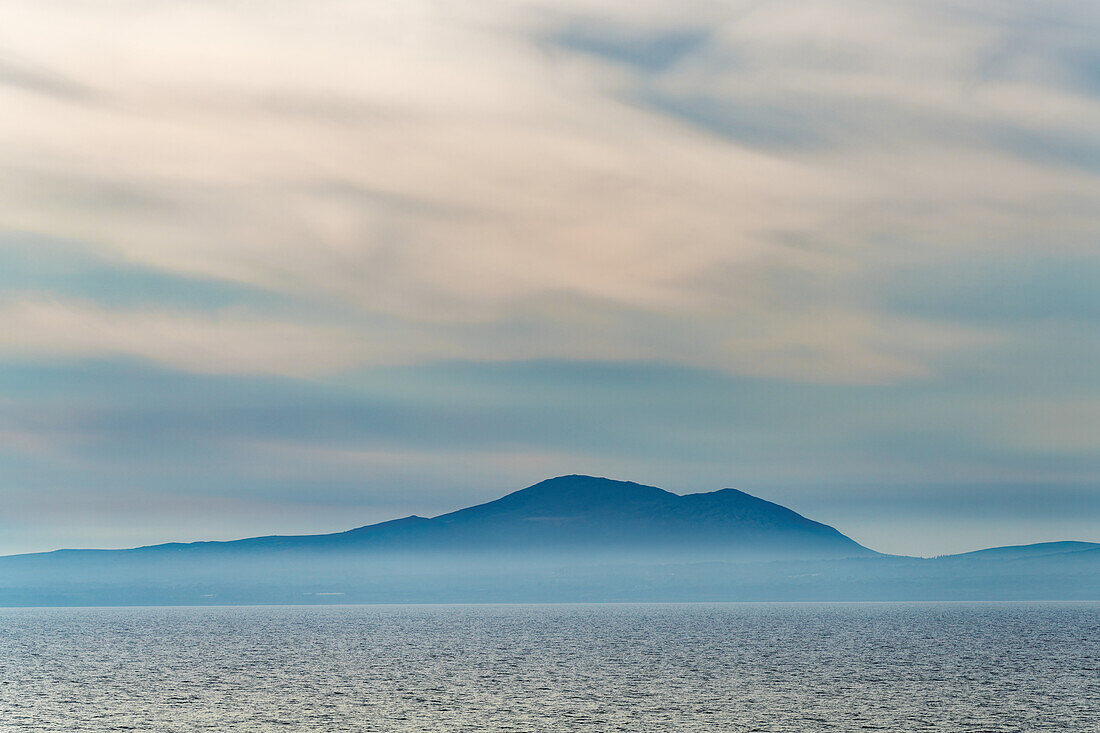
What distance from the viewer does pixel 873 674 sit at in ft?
464

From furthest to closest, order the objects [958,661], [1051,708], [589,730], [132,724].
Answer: [958,661]
[1051,708]
[132,724]
[589,730]

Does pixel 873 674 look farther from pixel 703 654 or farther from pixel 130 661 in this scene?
pixel 130 661

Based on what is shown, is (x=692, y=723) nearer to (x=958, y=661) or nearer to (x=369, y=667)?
(x=369, y=667)

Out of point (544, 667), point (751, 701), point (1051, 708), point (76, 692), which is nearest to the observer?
point (1051, 708)

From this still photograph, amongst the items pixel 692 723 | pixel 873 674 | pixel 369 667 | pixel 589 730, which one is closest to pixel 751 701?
pixel 692 723

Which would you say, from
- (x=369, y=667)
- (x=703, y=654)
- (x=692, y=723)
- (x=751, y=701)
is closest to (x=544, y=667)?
(x=369, y=667)

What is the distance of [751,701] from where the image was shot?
360 ft

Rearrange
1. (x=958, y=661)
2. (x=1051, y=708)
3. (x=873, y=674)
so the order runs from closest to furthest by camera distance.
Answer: (x=1051, y=708)
(x=873, y=674)
(x=958, y=661)

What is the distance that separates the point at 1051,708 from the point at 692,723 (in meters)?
33.2

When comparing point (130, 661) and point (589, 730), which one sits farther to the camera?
point (130, 661)

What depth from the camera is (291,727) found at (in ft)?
304

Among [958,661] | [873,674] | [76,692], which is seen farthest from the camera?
[958,661]

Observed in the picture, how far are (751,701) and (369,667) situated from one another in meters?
66.7

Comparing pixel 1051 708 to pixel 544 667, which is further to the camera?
pixel 544 667
